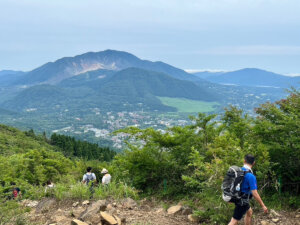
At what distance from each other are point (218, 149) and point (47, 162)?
1760cm

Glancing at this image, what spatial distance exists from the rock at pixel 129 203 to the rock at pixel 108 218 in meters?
1.07

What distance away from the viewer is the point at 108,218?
5203 mm

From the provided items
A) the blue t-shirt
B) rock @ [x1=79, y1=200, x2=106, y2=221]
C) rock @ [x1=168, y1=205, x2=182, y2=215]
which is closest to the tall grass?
rock @ [x1=79, y1=200, x2=106, y2=221]

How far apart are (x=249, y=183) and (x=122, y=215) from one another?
110 inches

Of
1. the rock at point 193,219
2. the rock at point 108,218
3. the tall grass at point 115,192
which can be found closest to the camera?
the rock at point 108,218

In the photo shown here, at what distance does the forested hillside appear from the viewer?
5.45 metres

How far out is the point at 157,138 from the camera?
27.3 ft

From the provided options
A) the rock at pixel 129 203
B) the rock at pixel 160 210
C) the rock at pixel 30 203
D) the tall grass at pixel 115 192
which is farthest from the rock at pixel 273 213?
the rock at pixel 30 203

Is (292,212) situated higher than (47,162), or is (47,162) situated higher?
(292,212)

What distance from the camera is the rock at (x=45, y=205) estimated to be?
693cm

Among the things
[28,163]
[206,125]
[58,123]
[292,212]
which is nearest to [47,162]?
[28,163]

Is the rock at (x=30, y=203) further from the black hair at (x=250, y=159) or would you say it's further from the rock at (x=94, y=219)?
the black hair at (x=250, y=159)

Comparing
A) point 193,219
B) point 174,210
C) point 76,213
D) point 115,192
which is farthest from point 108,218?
point 115,192

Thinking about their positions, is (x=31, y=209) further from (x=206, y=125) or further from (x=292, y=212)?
(x=292, y=212)
